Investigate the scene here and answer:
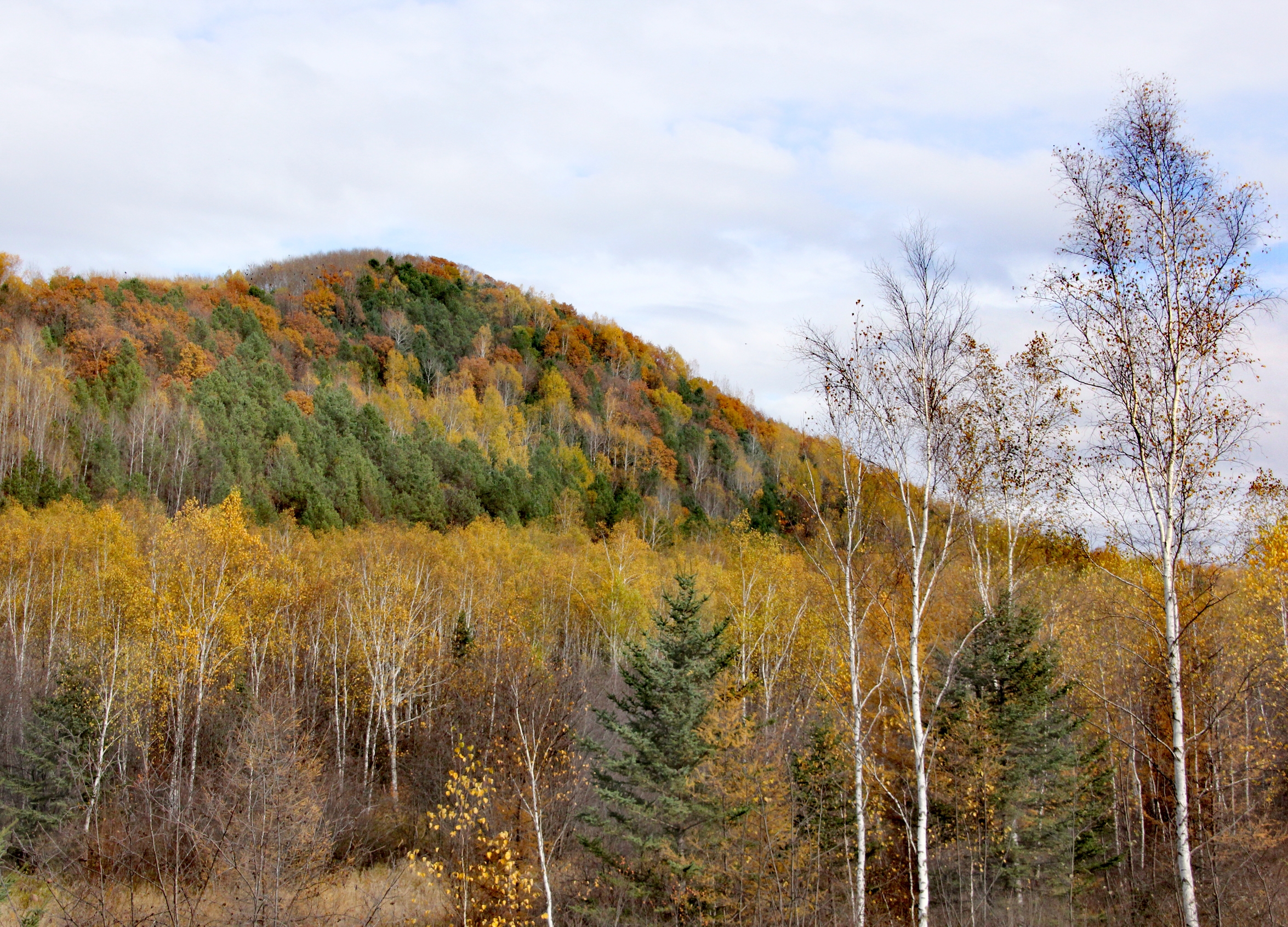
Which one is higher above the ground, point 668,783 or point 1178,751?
point 1178,751

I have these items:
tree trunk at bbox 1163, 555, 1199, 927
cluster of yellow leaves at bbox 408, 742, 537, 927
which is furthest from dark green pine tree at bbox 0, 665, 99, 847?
tree trunk at bbox 1163, 555, 1199, 927

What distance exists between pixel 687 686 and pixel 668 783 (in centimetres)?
202

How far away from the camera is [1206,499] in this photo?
9.50 m

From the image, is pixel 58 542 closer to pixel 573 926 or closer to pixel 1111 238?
pixel 573 926

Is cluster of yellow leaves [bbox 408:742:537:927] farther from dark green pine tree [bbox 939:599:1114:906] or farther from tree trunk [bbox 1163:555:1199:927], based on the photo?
tree trunk [bbox 1163:555:1199:927]

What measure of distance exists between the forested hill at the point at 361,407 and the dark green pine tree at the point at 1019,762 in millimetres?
41051

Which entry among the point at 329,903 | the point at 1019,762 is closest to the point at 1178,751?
the point at 1019,762

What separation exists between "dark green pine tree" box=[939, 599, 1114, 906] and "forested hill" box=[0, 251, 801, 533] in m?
41.1

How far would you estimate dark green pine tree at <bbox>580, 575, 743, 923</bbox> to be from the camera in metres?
16.5

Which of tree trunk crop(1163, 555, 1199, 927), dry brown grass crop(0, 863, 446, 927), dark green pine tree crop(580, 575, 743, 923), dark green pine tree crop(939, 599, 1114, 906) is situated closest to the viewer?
tree trunk crop(1163, 555, 1199, 927)

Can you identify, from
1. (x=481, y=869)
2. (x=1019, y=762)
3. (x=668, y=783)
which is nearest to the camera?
(x=1019, y=762)

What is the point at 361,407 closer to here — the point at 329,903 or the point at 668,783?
the point at 329,903

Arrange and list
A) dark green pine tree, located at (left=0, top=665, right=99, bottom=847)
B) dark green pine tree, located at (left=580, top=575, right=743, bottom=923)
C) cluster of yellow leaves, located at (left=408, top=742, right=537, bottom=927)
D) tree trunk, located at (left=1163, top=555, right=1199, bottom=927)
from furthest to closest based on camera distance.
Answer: dark green pine tree, located at (left=0, top=665, right=99, bottom=847) < cluster of yellow leaves, located at (left=408, top=742, right=537, bottom=927) < dark green pine tree, located at (left=580, top=575, right=743, bottom=923) < tree trunk, located at (left=1163, top=555, right=1199, bottom=927)

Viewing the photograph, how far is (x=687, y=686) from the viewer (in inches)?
698
